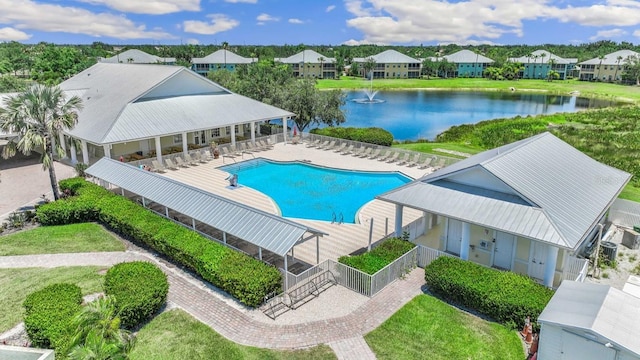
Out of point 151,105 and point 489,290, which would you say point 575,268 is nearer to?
point 489,290

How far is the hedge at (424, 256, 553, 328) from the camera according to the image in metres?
13.0

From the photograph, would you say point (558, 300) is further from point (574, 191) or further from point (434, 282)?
point (574, 191)

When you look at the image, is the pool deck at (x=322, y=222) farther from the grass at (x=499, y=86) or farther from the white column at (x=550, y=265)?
the grass at (x=499, y=86)

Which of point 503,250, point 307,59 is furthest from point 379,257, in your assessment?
point 307,59

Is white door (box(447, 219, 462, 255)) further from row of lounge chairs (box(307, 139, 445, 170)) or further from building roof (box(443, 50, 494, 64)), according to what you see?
building roof (box(443, 50, 494, 64))

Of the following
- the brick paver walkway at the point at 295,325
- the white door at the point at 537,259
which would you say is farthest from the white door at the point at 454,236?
the white door at the point at 537,259

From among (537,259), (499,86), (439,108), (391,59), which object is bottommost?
(537,259)

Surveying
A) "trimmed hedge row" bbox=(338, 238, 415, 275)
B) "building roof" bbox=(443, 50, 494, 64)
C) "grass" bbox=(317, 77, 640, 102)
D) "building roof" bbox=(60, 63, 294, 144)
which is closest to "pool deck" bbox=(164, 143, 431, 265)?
"trimmed hedge row" bbox=(338, 238, 415, 275)

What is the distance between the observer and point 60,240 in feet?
64.6

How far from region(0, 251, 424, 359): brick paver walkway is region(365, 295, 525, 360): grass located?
1.53 ft

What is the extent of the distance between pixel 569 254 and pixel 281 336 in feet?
35.1

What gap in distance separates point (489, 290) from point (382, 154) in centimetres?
2153

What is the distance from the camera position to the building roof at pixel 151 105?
3011 cm

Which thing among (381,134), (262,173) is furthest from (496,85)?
(262,173)
